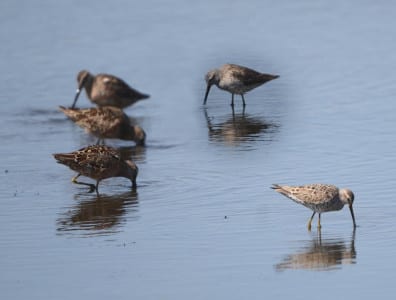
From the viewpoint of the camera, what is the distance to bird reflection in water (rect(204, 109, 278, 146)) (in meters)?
17.4

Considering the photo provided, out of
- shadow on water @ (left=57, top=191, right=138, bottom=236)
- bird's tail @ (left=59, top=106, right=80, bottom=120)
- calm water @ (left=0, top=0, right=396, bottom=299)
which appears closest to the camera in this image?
calm water @ (left=0, top=0, right=396, bottom=299)

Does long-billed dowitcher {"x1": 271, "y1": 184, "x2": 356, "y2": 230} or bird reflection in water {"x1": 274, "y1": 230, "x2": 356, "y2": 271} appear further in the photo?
long-billed dowitcher {"x1": 271, "y1": 184, "x2": 356, "y2": 230}

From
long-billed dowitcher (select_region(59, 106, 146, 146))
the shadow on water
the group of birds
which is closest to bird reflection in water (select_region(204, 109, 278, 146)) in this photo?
the group of birds

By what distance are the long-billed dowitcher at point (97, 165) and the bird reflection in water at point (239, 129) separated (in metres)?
2.25

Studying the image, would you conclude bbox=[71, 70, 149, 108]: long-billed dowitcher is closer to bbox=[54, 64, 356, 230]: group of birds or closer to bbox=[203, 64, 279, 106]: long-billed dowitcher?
bbox=[54, 64, 356, 230]: group of birds

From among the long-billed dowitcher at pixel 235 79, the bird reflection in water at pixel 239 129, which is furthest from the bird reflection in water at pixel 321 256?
the long-billed dowitcher at pixel 235 79

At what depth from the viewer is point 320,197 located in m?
12.9

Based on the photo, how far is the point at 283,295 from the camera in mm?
10570

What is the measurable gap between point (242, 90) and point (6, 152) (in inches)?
188

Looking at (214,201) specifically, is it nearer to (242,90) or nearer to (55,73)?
(242,90)

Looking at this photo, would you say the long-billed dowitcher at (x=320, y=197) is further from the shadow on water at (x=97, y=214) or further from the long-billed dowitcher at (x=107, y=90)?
the long-billed dowitcher at (x=107, y=90)

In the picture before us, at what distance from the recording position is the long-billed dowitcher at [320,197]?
12.8 m

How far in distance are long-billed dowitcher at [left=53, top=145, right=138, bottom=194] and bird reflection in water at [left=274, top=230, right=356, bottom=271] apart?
3505mm

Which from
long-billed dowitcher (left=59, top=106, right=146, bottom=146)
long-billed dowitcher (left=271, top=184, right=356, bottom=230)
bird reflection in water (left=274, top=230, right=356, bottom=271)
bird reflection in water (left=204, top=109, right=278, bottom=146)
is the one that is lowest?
bird reflection in water (left=204, top=109, right=278, bottom=146)
